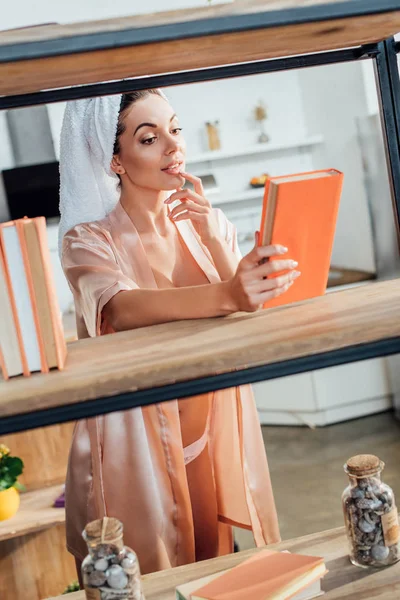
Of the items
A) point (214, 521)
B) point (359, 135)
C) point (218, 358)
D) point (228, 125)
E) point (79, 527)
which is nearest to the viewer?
point (218, 358)

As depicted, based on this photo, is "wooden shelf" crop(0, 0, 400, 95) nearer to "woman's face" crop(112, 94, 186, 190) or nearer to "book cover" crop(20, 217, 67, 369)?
"book cover" crop(20, 217, 67, 369)

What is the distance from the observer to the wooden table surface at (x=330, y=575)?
1.37m

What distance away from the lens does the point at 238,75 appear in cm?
143

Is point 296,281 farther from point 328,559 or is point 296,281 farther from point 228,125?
point 228,125

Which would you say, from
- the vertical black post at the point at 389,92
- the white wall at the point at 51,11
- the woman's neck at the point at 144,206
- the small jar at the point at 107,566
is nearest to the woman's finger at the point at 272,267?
the vertical black post at the point at 389,92

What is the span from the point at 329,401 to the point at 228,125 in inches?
85.2

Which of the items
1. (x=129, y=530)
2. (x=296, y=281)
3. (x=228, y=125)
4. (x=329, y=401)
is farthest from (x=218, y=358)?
(x=228, y=125)

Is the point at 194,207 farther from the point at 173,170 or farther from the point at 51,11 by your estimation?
the point at 51,11

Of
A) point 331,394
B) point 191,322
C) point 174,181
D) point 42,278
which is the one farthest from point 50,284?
point 331,394

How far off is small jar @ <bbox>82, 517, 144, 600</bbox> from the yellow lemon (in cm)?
161

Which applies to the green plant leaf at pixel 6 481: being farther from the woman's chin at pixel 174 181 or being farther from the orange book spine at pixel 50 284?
the orange book spine at pixel 50 284

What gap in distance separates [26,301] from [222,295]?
0.37 meters

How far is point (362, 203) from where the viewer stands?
5430 millimetres

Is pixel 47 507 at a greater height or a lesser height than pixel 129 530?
lesser
